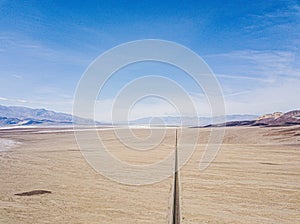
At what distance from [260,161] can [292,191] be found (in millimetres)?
8924

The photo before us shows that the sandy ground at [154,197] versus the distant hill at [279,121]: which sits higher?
the distant hill at [279,121]

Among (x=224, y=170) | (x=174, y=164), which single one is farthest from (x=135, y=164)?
(x=224, y=170)

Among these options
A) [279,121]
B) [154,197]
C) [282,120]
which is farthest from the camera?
[282,120]

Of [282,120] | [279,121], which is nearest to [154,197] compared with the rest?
[279,121]

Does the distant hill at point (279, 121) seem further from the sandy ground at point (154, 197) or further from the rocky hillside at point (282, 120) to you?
the sandy ground at point (154, 197)

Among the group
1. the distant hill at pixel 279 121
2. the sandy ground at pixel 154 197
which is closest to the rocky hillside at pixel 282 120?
the distant hill at pixel 279 121

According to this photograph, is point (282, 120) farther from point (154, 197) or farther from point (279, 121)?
point (154, 197)

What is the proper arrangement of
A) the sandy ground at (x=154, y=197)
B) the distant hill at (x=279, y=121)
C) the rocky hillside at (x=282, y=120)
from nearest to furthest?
1. the sandy ground at (x=154, y=197)
2. the distant hill at (x=279, y=121)
3. the rocky hillside at (x=282, y=120)

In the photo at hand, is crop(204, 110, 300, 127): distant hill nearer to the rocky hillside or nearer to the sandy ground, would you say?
the rocky hillside

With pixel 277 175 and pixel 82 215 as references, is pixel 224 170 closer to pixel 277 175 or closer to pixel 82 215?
pixel 277 175

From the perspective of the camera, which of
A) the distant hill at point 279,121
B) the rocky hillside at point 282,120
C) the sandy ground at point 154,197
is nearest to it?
the sandy ground at point 154,197

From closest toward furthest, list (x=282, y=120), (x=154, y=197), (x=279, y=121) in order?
1. (x=154, y=197)
2. (x=279, y=121)
3. (x=282, y=120)

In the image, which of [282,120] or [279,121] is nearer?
[279,121]

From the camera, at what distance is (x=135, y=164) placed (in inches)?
824
